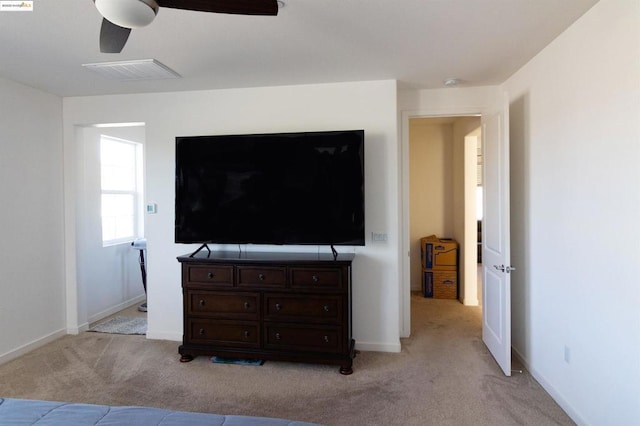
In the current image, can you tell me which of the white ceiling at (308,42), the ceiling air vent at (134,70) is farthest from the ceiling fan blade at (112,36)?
the ceiling air vent at (134,70)

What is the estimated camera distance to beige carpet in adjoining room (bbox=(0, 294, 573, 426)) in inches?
94.3

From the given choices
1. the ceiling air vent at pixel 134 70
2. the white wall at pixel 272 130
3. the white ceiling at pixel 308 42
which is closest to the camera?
the white ceiling at pixel 308 42

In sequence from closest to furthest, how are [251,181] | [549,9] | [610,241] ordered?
[610,241]
[549,9]
[251,181]

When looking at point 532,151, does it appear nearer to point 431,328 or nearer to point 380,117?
point 380,117

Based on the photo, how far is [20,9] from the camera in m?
1.95

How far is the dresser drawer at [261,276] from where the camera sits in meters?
3.01

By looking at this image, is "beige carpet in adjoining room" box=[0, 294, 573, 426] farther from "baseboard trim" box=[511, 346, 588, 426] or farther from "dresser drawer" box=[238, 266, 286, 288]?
"dresser drawer" box=[238, 266, 286, 288]

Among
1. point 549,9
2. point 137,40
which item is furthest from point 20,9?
point 549,9

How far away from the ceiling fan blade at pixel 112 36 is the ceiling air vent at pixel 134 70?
103 cm

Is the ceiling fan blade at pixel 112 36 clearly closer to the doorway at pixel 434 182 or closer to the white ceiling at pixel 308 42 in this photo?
the white ceiling at pixel 308 42

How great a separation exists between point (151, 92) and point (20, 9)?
1687 millimetres

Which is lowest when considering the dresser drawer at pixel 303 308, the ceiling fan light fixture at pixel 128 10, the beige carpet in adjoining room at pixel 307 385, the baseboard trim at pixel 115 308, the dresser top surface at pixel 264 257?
the beige carpet in adjoining room at pixel 307 385

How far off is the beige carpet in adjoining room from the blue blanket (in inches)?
45.2

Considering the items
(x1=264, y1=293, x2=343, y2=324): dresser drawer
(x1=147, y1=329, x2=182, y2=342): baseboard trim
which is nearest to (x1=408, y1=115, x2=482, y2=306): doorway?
(x1=264, y1=293, x2=343, y2=324): dresser drawer
